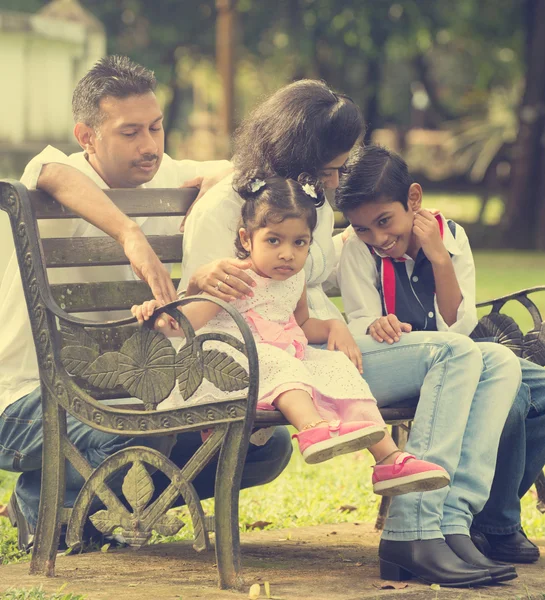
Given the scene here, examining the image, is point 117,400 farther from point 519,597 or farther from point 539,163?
point 539,163

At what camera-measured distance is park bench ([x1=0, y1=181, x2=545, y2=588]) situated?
3.68 m

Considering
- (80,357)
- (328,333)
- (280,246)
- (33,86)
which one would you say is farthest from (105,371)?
(33,86)

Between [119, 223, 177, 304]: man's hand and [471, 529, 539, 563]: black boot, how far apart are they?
50.2 inches

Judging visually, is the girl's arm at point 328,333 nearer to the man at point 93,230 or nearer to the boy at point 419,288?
the boy at point 419,288

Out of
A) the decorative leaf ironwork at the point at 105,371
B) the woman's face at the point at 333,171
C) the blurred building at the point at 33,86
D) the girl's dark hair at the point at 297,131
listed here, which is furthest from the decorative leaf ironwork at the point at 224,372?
the blurred building at the point at 33,86

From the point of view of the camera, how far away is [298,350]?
4.09 meters

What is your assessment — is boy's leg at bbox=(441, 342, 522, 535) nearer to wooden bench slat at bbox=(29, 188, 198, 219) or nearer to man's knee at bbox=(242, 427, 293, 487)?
man's knee at bbox=(242, 427, 293, 487)

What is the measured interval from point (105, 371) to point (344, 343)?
0.77 metres

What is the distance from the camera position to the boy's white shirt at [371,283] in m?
4.45

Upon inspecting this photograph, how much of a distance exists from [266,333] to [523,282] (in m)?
11.5

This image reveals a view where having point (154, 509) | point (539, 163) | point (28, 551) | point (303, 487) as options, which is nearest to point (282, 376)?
point (154, 509)

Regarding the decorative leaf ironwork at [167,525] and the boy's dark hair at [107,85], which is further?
the boy's dark hair at [107,85]


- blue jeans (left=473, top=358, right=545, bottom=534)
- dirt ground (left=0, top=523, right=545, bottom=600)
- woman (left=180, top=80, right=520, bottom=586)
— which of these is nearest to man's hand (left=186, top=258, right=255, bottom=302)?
woman (left=180, top=80, right=520, bottom=586)

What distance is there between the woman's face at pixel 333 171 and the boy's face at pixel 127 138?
55cm
